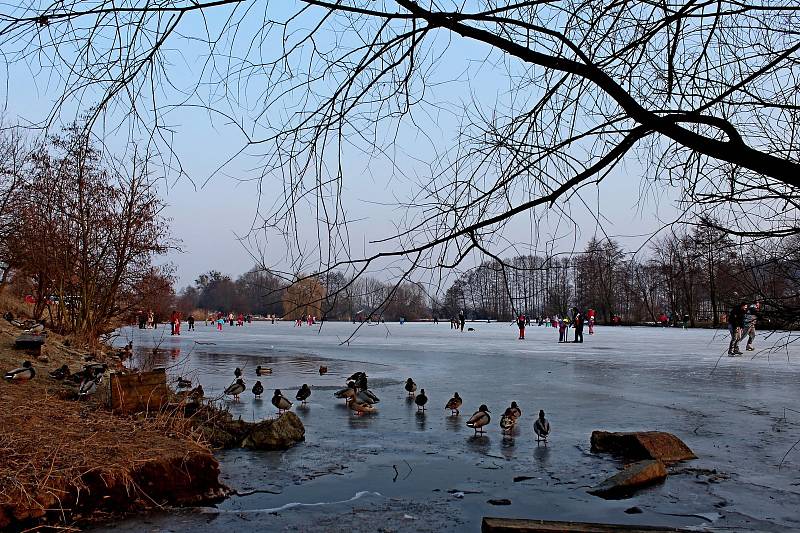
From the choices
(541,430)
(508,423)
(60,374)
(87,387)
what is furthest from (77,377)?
(541,430)

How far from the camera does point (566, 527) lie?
452 centimetres

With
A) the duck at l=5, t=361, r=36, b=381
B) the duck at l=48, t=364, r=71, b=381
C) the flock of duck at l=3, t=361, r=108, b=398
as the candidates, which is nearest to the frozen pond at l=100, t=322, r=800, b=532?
the flock of duck at l=3, t=361, r=108, b=398

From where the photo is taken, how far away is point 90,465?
5.43 m

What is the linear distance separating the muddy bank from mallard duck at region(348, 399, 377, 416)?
12.4 ft

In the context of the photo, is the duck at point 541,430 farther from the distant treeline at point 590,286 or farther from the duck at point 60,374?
the duck at point 60,374

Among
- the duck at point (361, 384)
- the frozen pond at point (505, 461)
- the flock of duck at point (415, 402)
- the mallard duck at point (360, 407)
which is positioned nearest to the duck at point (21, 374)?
the flock of duck at point (415, 402)

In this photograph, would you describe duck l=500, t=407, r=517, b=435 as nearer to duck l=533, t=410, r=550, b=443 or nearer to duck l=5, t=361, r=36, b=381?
duck l=533, t=410, r=550, b=443

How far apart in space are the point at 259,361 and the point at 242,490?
16641mm

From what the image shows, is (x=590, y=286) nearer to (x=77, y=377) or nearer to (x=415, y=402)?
(x=415, y=402)

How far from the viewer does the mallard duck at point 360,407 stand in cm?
1070

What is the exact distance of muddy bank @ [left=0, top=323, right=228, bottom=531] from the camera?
493 cm

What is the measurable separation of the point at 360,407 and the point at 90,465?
5.67m

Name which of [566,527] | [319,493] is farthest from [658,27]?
[319,493]

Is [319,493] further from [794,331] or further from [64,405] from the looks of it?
[794,331]
